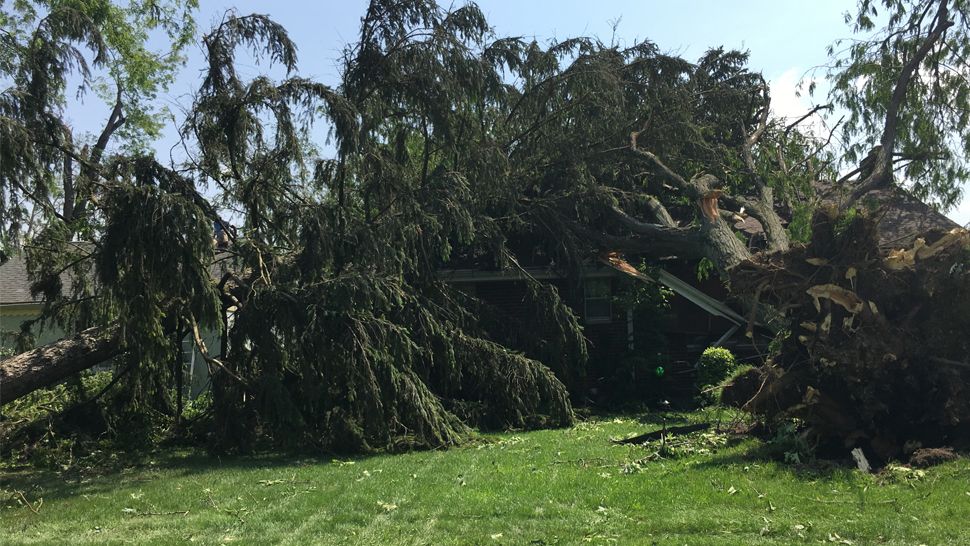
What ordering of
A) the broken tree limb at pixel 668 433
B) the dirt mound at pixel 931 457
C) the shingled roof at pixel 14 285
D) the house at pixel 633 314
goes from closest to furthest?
1. the dirt mound at pixel 931 457
2. the broken tree limb at pixel 668 433
3. the house at pixel 633 314
4. the shingled roof at pixel 14 285

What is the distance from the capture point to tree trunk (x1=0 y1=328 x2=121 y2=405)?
9.29 meters

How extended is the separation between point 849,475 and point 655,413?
22.2 feet

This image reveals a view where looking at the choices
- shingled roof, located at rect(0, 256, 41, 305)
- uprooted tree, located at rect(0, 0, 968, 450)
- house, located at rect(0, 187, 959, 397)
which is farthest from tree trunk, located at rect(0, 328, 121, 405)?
shingled roof, located at rect(0, 256, 41, 305)

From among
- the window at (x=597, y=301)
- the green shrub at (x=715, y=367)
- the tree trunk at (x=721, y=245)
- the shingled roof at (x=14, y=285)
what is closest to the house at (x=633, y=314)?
the window at (x=597, y=301)

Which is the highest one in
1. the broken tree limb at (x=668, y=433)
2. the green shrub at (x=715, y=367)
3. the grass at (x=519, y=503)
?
the green shrub at (x=715, y=367)

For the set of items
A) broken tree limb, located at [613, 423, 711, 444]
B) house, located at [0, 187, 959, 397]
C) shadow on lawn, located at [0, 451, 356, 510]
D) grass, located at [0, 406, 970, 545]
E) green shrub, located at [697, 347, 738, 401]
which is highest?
house, located at [0, 187, 959, 397]

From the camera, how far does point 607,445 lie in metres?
8.97

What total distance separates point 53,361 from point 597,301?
31.7 feet

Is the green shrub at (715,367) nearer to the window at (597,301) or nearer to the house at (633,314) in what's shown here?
the house at (633,314)

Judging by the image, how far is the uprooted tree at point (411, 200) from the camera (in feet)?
29.5

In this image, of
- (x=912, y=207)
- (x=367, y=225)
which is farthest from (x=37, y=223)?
(x=912, y=207)

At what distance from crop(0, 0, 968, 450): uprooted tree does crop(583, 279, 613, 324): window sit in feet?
3.83

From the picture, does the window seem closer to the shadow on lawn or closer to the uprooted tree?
the uprooted tree

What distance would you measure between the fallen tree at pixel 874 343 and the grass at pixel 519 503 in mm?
686
